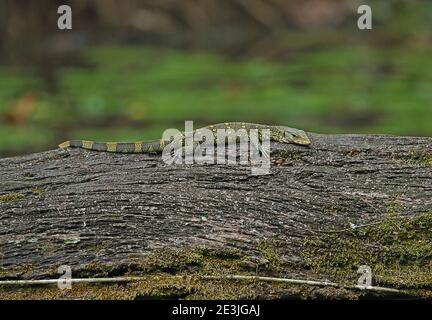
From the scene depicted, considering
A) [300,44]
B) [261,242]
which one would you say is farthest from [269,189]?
[300,44]

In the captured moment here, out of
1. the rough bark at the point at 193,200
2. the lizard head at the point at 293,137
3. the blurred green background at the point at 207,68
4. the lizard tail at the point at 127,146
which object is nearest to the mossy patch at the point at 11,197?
the rough bark at the point at 193,200

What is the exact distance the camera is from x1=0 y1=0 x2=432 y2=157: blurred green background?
11.2 meters

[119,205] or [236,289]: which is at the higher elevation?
[119,205]

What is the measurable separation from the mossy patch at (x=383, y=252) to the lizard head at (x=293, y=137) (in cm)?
84

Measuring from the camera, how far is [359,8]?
56.6 feet

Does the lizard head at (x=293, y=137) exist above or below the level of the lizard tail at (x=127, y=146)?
above

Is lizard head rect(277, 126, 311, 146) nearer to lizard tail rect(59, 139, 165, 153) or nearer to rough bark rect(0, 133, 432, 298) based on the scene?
rough bark rect(0, 133, 432, 298)

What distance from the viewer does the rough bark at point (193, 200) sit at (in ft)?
15.4

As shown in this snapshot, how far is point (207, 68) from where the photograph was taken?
46.1 feet

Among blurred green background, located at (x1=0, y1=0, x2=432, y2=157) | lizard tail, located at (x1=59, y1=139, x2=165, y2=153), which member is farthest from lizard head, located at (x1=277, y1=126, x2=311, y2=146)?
blurred green background, located at (x1=0, y1=0, x2=432, y2=157)

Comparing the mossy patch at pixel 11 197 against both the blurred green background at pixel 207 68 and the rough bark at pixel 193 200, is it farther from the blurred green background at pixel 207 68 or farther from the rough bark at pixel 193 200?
the blurred green background at pixel 207 68

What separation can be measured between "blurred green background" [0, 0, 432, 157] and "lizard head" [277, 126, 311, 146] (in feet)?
15.8
